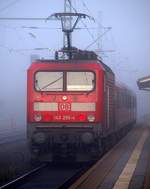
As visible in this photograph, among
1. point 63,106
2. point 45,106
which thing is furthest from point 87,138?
point 45,106

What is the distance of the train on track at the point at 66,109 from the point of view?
643 inches

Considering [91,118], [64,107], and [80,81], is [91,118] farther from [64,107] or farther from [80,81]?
[80,81]

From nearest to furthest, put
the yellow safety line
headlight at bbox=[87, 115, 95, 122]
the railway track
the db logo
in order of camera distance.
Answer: the yellow safety line, the railway track, headlight at bbox=[87, 115, 95, 122], the db logo

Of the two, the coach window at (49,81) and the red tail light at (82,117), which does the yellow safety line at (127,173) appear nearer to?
the red tail light at (82,117)

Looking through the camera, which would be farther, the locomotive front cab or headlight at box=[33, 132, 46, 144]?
the locomotive front cab

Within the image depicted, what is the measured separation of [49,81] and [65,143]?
186cm

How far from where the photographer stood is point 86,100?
1658cm

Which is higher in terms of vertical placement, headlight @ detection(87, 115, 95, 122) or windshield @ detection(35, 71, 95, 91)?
windshield @ detection(35, 71, 95, 91)

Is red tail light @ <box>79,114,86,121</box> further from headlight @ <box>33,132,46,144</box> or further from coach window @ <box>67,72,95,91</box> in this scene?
headlight @ <box>33,132,46,144</box>

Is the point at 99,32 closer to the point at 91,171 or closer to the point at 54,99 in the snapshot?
the point at 54,99

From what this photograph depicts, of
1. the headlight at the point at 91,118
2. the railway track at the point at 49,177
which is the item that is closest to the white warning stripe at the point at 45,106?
the headlight at the point at 91,118

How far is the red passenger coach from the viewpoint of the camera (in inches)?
643

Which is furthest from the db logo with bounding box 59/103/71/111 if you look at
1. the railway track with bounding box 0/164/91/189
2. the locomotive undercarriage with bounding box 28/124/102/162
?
the railway track with bounding box 0/164/91/189

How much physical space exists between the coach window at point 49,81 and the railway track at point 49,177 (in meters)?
2.19
